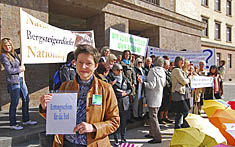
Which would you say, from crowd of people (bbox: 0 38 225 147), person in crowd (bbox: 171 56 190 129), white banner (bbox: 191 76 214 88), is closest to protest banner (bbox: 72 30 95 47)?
crowd of people (bbox: 0 38 225 147)

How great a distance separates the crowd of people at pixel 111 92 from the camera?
5.31ft

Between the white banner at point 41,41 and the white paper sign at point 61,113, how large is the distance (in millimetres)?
3179

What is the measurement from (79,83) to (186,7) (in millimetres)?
16404

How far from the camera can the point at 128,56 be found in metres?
5.04

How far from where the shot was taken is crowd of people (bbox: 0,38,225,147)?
162 cm

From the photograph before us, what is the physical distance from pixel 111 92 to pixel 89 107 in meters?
0.26

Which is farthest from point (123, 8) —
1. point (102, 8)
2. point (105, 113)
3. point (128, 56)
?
point (105, 113)

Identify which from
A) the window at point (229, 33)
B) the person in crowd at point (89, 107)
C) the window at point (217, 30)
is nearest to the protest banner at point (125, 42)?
the person in crowd at point (89, 107)

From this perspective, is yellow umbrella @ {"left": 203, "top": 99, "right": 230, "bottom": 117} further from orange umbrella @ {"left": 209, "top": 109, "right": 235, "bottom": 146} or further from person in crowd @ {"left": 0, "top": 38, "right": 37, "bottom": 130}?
person in crowd @ {"left": 0, "top": 38, "right": 37, "bottom": 130}

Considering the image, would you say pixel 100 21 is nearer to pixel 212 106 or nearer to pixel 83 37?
pixel 83 37

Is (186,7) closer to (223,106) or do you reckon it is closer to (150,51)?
(150,51)

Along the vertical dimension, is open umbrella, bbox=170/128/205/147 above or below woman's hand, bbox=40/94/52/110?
below

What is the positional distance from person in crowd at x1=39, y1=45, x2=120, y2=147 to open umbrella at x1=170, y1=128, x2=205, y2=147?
61.8 inches

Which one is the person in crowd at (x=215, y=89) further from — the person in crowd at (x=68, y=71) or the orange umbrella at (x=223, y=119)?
the person in crowd at (x=68, y=71)
